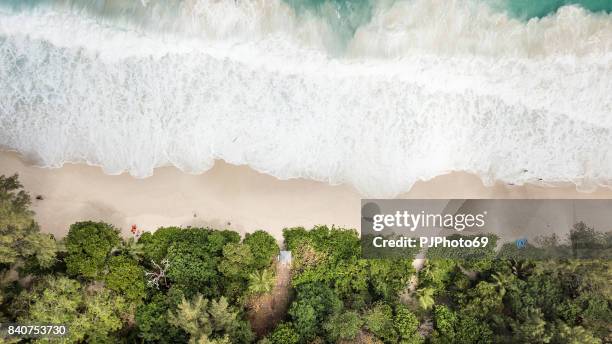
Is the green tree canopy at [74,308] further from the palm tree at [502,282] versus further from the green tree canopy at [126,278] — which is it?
the palm tree at [502,282]

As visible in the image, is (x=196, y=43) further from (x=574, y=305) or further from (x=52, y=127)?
(x=574, y=305)

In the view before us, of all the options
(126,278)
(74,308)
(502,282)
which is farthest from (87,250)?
(502,282)

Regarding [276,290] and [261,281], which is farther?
[276,290]

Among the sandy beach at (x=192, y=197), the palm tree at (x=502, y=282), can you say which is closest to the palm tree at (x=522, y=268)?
the palm tree at (x=502, y=282)

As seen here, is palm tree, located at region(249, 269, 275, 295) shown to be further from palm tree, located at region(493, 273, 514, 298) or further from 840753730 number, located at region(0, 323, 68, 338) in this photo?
palm tree, located at region(493, 273, 514, 298)

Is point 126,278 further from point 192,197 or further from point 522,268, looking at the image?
point 522,268

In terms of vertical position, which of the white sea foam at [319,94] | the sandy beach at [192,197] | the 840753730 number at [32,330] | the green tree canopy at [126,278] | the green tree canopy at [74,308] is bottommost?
the 840753730 number at [32,330]
